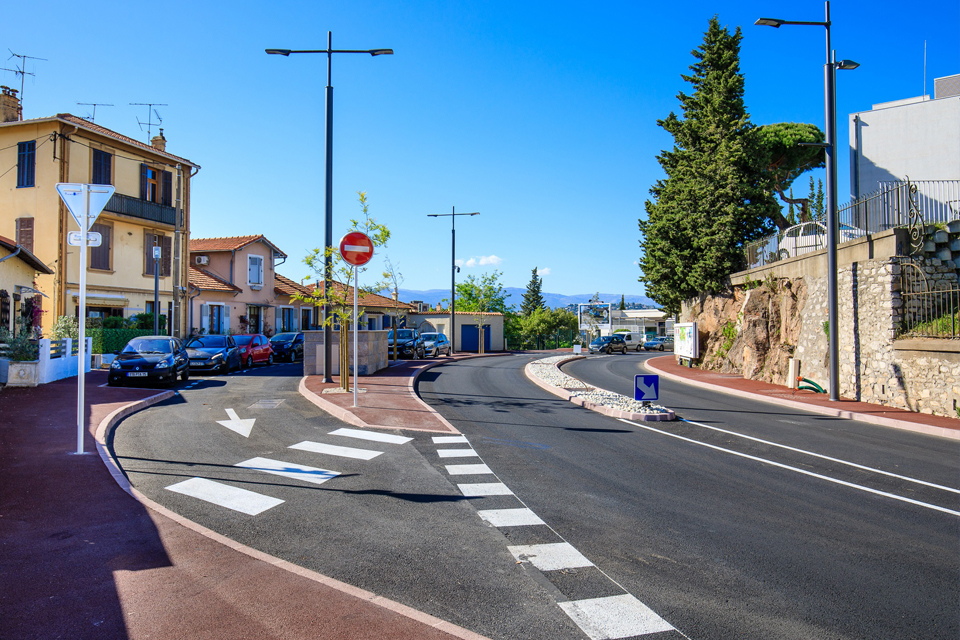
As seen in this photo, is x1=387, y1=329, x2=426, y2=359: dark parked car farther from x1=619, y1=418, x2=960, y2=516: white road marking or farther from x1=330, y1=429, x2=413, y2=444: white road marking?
x1=619, y1=418, x2=960, y2=516: white road marking

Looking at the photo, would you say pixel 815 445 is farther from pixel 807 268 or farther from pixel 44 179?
pixel 44 179

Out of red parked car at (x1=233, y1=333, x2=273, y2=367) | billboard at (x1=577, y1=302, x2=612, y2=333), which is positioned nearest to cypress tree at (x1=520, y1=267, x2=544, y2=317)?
billboard at (x1=577, y1=302, x2=612, y2=333)

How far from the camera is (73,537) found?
5.04m

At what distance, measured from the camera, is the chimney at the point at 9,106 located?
28.2m

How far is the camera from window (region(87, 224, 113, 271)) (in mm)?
28938

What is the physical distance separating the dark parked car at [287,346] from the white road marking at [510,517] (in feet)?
86.6

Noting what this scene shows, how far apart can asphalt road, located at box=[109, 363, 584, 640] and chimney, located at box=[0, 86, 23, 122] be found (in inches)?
1033

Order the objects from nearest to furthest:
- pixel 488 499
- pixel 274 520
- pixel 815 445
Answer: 1. pixel 274 520
2. pixel 488 499
3. pixel 815 445

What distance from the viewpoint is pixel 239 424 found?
35.9 feet

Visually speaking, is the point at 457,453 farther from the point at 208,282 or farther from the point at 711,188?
the point at 208,282

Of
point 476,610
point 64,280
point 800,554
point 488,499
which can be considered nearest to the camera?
point 476,610

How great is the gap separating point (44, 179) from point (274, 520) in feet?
96.7

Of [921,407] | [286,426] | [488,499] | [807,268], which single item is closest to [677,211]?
[807,268]

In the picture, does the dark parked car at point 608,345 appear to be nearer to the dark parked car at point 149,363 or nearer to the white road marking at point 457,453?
the dark parked car at point 149,363
